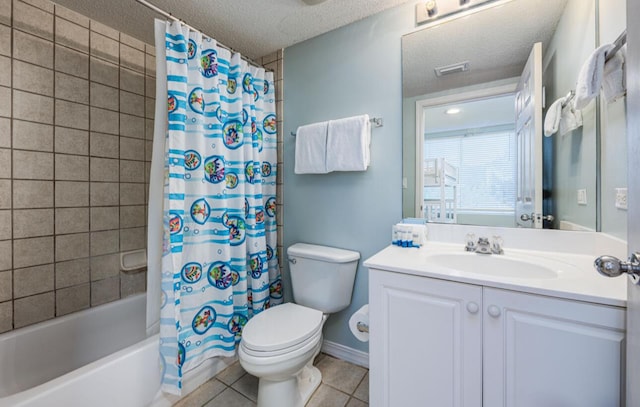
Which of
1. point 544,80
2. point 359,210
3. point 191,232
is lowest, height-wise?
point 191,232

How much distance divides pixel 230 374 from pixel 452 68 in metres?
2.19

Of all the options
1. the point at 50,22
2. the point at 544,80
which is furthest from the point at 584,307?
the point at 50,22

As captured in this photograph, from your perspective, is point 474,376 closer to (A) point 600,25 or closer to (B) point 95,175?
(A) point 600,25

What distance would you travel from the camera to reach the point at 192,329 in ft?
4.63

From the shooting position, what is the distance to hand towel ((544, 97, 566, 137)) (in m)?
1.13

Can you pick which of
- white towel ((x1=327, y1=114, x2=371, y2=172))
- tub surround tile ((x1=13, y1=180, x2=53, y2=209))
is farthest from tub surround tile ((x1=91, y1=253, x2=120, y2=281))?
white towel ((x1=327, y1=114, x2=371, y2=172))

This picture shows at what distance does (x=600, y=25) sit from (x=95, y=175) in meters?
2.65

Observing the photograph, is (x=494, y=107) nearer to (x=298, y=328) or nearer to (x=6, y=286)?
(x=298, y=328)

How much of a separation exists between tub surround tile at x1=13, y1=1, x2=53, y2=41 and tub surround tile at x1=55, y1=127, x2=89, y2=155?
0.50 meters

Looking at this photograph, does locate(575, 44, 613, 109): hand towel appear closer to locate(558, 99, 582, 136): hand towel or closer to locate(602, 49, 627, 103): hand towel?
locate(602, 49, 627, 103): hand towel

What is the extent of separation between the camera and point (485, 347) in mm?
874

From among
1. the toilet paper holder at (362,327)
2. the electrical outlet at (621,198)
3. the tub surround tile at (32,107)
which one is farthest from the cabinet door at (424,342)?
the tub surround tile at (32,107)

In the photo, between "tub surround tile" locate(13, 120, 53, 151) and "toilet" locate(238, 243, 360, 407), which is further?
"tub surround tile" locate(13, 120, 53, 151)

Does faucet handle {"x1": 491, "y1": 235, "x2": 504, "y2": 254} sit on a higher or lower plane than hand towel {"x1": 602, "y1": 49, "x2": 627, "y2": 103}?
lower
